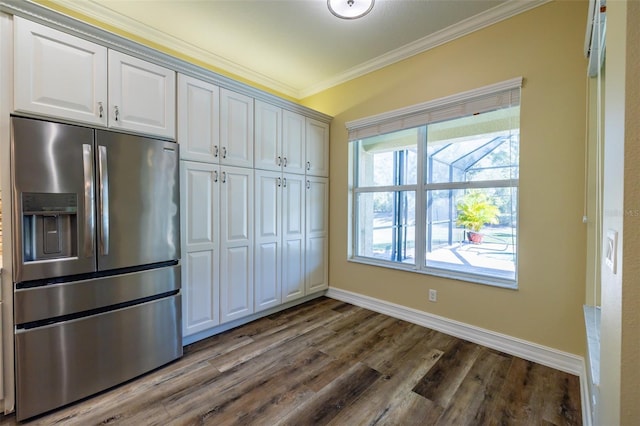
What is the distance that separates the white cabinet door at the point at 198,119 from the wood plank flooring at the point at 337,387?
1.68m

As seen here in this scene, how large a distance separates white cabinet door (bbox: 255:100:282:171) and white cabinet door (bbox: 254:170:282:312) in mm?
107

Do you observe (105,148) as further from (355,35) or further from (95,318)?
(355,35)

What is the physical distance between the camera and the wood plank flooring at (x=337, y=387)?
61.5 inches

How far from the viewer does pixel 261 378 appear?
191cm

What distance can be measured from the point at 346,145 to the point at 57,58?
2645 millimetres

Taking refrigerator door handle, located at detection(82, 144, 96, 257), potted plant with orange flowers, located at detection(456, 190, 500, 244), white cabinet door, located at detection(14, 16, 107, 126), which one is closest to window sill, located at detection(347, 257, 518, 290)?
potted plant with orange flowers, located at detection(456, 190, 500, 244)

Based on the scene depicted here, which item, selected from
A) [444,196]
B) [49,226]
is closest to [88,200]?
[49,226]

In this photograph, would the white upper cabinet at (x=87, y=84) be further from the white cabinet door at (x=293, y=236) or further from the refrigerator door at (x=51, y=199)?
the white cabinet door at (x=293, y=236)

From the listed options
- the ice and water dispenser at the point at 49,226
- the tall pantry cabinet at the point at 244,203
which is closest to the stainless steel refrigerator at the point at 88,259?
the ice and water dispenser at the point at 49,226

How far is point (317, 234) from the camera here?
3461 millimetres

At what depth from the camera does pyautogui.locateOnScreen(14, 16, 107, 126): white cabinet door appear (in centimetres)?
153

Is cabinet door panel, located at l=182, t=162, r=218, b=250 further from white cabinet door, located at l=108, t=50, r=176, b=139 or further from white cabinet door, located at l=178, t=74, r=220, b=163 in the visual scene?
white cabinet door, located at l=108, t=50, r=176, b=139

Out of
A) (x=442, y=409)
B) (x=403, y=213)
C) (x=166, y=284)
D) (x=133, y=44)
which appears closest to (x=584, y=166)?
(x=403, y=213)

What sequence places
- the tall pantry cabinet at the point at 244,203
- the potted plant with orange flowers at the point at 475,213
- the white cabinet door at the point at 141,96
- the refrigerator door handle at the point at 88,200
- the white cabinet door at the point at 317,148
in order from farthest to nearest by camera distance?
1. the white cabinet door at the point at 317,148
2. the potted plant with orange flowers at the point at 475,213
3. the tall pantry cabinet at the point at 244,203
4. the white cabinet door at the point at 141,96
5. the refrigerator door handle at the point at 88,200
